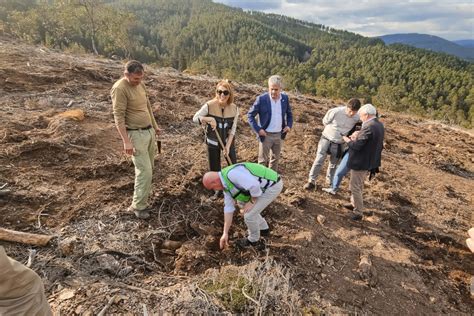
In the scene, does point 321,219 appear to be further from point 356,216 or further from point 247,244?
point 247,244

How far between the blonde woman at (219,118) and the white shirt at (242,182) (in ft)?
3.17

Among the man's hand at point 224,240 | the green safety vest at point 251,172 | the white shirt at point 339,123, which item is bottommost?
the man's hand at point 224,240

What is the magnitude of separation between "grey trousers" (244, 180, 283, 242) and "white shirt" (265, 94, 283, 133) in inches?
48.0

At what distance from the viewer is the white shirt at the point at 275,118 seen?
402cm

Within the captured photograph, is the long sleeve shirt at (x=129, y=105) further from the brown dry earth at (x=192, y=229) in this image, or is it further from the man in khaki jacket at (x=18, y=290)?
the man in khaki jacket at (x=18, y=290)

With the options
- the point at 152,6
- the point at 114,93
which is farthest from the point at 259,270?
the point at 152,6

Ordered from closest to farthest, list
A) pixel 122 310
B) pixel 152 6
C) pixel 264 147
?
pixel 122 310 < pixel 264 147 < pixel 152 6

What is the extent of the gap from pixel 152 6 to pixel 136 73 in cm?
15914

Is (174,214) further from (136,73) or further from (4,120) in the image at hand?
(4,120)

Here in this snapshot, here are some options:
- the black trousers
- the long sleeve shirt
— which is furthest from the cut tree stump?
the black trousers

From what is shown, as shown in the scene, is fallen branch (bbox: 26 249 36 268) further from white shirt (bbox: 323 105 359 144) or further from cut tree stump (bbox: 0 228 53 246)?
white shirt (bbox: 323 105 359 144)

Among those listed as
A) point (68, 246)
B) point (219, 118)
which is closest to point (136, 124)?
point (219, 118)

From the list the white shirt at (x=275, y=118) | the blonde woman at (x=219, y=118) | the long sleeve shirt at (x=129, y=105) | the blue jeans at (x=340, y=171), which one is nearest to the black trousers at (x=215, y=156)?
the blonde woman at (x=219, y=118)

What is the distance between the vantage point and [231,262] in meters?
3.07
